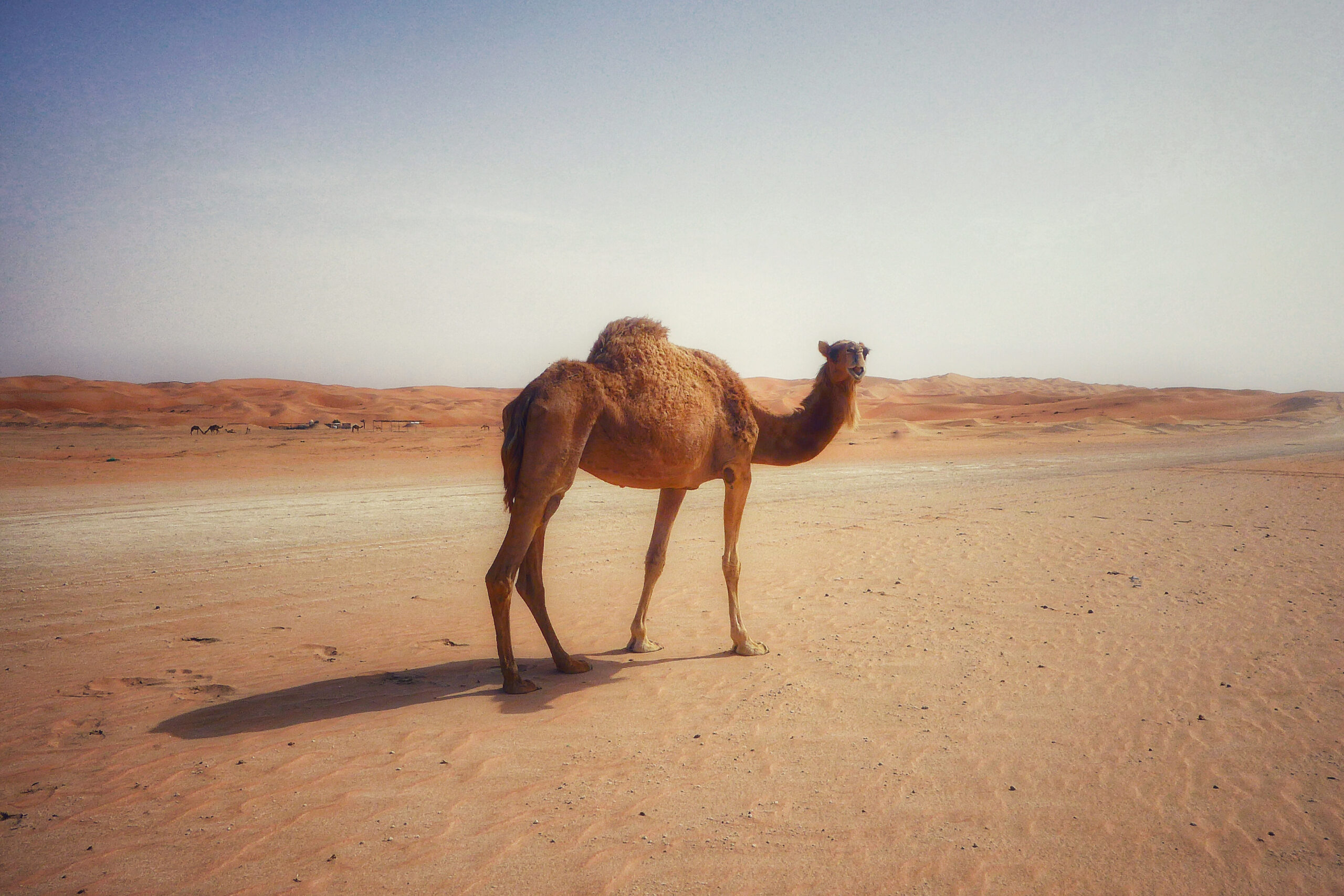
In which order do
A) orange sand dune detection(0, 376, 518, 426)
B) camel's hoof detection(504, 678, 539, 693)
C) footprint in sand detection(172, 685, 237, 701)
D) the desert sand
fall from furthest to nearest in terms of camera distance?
orange sand dune detection(0, 376, 518, 426) → camel's hoof detection(504, 678, 539, 693) → footprint in sand detection(172, 685, 237, 701) → the desert sand

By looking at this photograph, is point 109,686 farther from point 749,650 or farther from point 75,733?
point 749,650

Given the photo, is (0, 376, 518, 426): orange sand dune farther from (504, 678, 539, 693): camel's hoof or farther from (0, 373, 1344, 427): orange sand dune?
(504, 678, 539, 693): camel's hoof

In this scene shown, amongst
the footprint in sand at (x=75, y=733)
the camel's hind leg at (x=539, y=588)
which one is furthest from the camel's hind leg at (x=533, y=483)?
the footprint in sand at (x=75, y=733)

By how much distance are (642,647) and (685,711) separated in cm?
164

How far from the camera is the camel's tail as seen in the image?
587 centimetres

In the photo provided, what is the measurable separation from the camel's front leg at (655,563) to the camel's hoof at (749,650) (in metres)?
0.80

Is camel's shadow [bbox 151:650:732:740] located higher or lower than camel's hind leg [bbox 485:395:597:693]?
lower

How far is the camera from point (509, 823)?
4.06 metres

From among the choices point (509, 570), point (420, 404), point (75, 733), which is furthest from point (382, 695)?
point (420, 404)

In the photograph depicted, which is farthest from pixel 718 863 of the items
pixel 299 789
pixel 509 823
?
pixel 299 789

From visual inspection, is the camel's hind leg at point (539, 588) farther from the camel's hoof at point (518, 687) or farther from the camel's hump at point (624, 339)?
the camel's hump at point (624, 339)

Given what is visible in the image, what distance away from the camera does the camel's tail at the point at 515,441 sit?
5.87m

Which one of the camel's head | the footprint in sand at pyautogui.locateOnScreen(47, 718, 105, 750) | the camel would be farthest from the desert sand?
the camel's head

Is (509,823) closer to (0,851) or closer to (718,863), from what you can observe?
(718,863)
